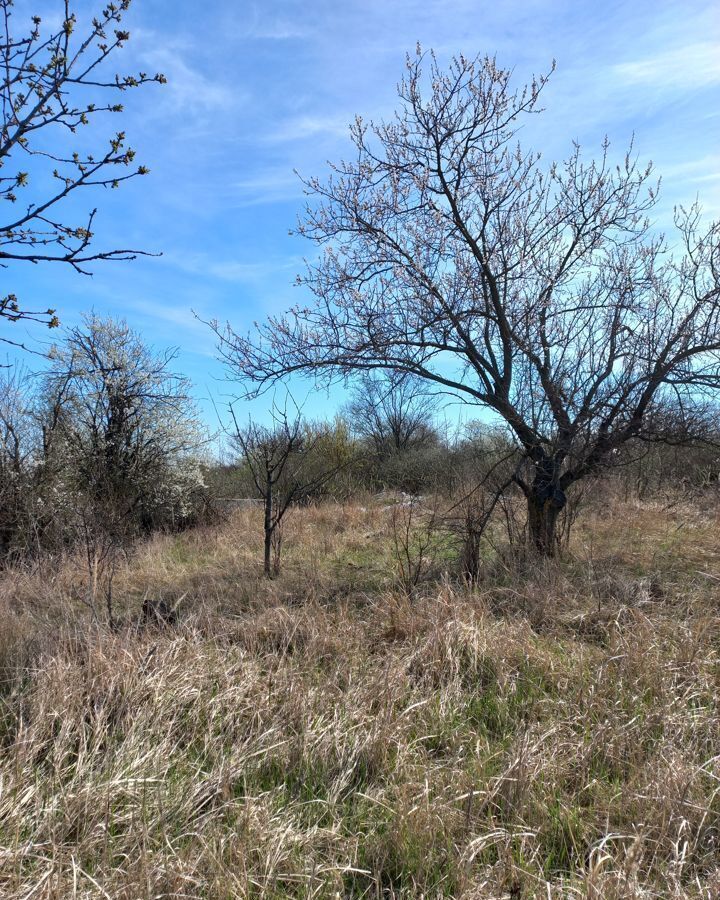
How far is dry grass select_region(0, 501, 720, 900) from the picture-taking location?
2162 mm

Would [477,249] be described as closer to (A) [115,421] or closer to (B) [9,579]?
(B) [9,579]

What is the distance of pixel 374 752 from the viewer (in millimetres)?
2938

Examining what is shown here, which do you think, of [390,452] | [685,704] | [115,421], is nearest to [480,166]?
[685,704]

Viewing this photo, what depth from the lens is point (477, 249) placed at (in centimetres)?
700

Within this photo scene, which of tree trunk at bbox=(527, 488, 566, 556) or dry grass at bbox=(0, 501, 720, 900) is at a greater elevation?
tree trunk at bbox=(527, 488, 566, 556)

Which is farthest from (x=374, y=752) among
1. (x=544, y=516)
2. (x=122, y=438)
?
(x=122, y=438)

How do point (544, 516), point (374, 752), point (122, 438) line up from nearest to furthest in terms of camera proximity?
1. point (374, 752)
2. point (544, 516)
3. point (122, 438)

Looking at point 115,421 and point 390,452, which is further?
point 390,452

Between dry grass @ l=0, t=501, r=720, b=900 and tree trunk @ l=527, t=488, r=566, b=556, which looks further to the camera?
tree trunk @ l=527, t=488, r=566, b=556

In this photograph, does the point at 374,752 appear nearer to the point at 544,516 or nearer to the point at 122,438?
the point at 544,516

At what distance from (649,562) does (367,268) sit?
Result: 512cm

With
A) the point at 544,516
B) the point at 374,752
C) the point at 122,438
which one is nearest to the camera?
the point at 374,752

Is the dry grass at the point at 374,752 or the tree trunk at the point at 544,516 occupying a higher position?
the tree trunk at the point at 544,516

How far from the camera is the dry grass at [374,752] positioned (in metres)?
2.16
